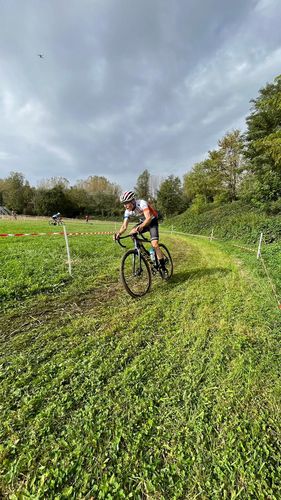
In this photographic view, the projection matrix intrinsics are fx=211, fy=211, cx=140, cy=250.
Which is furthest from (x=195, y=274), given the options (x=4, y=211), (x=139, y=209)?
(x=4, y=211)

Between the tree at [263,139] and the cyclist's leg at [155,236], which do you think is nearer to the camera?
the cyclist's leg at [155,236]

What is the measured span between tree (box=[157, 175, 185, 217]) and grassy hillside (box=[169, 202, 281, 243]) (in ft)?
52.1

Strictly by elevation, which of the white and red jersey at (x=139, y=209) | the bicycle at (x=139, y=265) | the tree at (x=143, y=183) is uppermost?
the tree at (x=143, y=183)

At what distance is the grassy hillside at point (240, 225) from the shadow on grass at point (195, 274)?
839cm

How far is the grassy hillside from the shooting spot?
13.6m

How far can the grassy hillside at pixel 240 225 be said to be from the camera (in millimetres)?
13578

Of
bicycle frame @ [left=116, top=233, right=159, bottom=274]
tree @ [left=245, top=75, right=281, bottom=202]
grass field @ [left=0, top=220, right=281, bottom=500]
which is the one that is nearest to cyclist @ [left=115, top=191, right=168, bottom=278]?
bicycle frame @ [left=116, top=233, right=159, bottom=274]

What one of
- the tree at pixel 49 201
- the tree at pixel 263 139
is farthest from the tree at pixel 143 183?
the tree at pixel 263 139

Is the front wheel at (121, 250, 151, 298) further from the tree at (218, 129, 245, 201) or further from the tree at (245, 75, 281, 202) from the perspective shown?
the tree at (218, 129, 245, 201)

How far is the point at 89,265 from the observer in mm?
6367

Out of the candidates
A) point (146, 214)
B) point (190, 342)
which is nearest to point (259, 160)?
point (146, 214)

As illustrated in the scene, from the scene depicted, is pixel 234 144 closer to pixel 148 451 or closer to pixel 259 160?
pixel 259 160

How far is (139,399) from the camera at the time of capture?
1963 mm

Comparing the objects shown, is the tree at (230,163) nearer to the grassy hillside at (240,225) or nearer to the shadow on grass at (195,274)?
the grassy hillside at (240,225)
